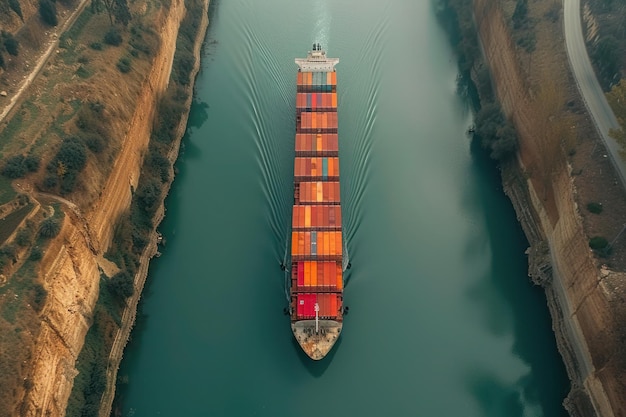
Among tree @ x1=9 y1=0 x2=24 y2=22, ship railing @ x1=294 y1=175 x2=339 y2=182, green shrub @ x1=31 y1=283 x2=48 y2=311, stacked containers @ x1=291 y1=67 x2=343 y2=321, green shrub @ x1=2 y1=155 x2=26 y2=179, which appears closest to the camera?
green shrub @ x1=31 y1=283 x2=48 y2=311

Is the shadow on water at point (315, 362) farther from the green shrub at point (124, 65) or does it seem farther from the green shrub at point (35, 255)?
the green shrub at point (124, 65)

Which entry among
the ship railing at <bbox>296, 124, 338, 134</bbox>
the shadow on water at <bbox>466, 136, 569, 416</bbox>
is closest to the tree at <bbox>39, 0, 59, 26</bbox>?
the ship railing at <bbox>296, 124, 338, 134</bbox>

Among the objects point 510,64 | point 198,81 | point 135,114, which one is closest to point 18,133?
point 135,114

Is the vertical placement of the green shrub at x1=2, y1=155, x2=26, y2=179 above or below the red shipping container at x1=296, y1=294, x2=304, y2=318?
above

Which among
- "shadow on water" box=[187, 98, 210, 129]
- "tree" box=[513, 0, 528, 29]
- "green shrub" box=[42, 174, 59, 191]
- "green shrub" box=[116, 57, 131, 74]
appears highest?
"tree" box=[513, 0, 528, 29]

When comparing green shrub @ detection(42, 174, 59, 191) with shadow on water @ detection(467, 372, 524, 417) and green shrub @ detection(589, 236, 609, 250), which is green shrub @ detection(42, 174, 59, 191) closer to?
shadow on water @ detection(467, 372, 524, 417)

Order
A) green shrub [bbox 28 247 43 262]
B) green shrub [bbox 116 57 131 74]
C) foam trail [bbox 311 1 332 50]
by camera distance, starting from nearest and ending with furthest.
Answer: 1. green shrub [bbox 28 247 43 262]
2. green shrub [bbox 116 57 131 74]
3. foam trail [bbox 311 1 332 50]
